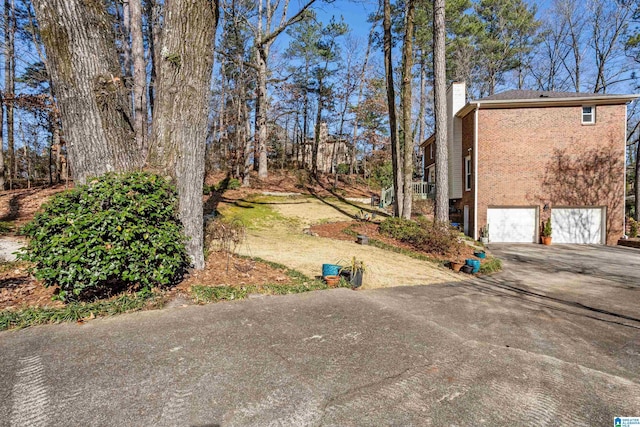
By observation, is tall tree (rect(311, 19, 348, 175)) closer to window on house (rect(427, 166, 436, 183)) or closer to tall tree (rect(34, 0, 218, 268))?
window on house (rect(427, 166, 436, 183))

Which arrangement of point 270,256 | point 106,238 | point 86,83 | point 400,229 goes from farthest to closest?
1. point 400,229
2. point 270,256
3. point 86,83
4. point 106,238

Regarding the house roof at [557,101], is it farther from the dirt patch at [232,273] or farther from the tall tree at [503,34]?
the dirt patch at [232,273]

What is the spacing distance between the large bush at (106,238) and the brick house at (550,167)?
14792 mm

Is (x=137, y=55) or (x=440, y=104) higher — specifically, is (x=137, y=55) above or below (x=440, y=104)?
above

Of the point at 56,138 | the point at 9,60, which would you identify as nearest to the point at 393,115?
the point at 56,138

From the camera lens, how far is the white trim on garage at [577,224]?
48.7ft

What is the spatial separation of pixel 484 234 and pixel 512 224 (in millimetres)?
1772

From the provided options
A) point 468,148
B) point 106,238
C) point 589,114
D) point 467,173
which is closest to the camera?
point 106,238

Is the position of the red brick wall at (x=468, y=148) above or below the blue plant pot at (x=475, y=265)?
above

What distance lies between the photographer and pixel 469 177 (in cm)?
1616

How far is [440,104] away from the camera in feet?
38.4

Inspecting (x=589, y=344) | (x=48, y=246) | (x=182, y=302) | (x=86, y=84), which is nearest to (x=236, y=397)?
(x=182, y=302)

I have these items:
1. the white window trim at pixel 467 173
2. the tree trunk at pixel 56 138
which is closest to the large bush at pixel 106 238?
the tree trunk at pixel 56 138

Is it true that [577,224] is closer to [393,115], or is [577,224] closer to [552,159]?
[552,159]
